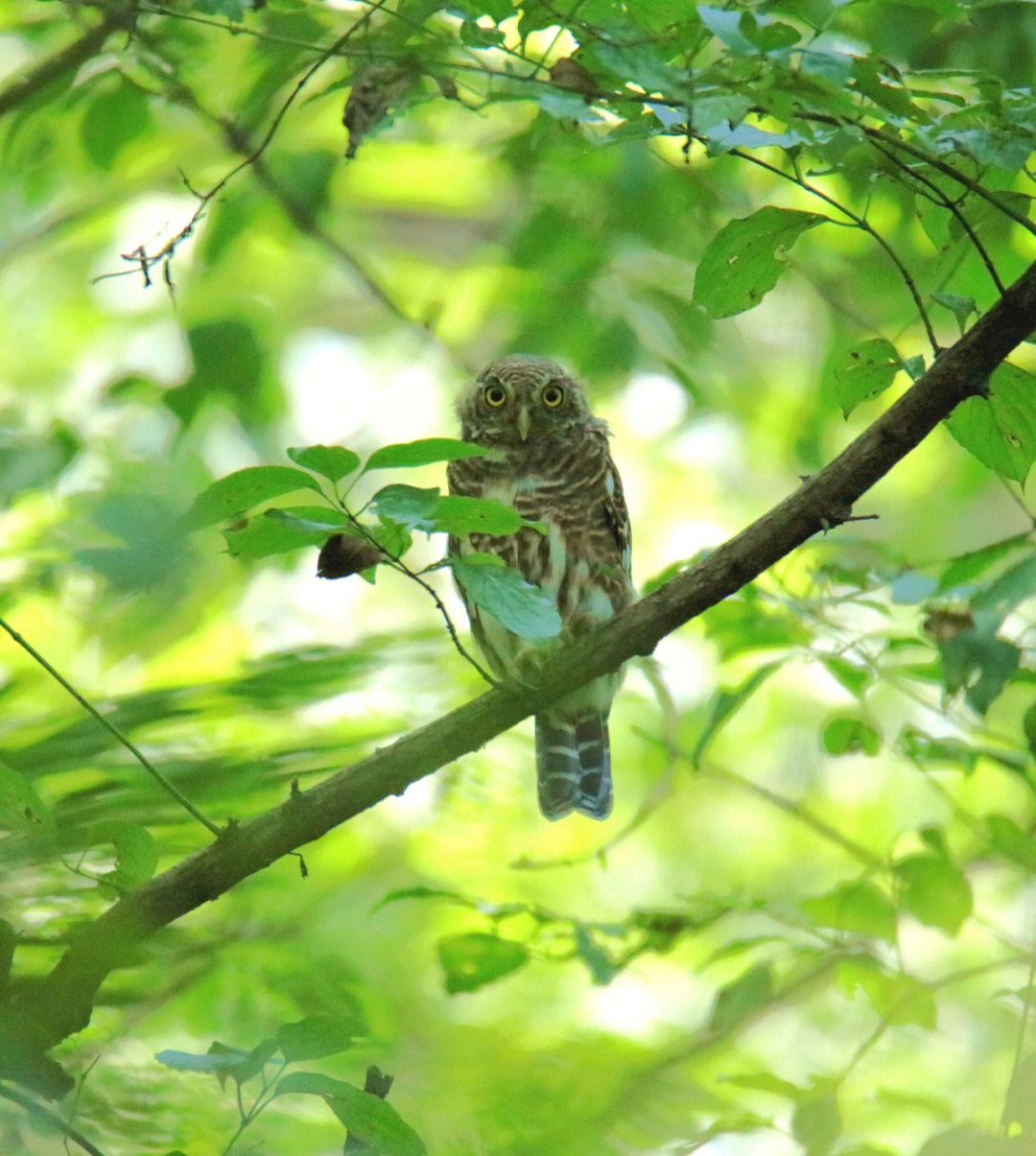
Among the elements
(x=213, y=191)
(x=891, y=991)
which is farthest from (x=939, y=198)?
(x=891, y=991)

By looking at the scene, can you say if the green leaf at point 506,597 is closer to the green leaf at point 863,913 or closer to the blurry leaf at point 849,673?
the blurry leaf at point 849,673

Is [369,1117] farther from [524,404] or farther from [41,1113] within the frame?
[524,404]

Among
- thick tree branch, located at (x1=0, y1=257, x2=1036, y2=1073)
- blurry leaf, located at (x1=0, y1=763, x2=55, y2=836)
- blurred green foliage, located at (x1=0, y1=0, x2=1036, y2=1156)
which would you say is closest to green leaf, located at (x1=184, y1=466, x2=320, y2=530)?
blurred green foliage, located at (x1=0, y1=0, x2=1036, y2=1156)

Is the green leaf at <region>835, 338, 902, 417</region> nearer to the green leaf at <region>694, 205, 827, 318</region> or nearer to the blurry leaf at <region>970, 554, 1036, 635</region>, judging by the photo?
the green leaf at <region>694, 205, 827, 318</region>

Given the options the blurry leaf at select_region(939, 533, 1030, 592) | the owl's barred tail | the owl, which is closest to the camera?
the blurry leaf at select_region(939, 533, 1030, 592)

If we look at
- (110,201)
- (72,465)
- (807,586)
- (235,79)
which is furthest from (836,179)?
(110,201)

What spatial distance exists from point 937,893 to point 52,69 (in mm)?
2899

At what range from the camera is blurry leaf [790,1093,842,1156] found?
8.14ft

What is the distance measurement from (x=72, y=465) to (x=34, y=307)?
262cm

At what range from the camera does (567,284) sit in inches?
167

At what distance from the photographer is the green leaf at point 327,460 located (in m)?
1.53

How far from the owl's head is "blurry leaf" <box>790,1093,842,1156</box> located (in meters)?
2.09

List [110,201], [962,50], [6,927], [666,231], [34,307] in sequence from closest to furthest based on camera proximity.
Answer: [6,927]
[962,50]
[666,231]
[110,201]
[34,307]

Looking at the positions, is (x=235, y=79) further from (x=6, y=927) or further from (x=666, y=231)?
(x=6, y=927)
